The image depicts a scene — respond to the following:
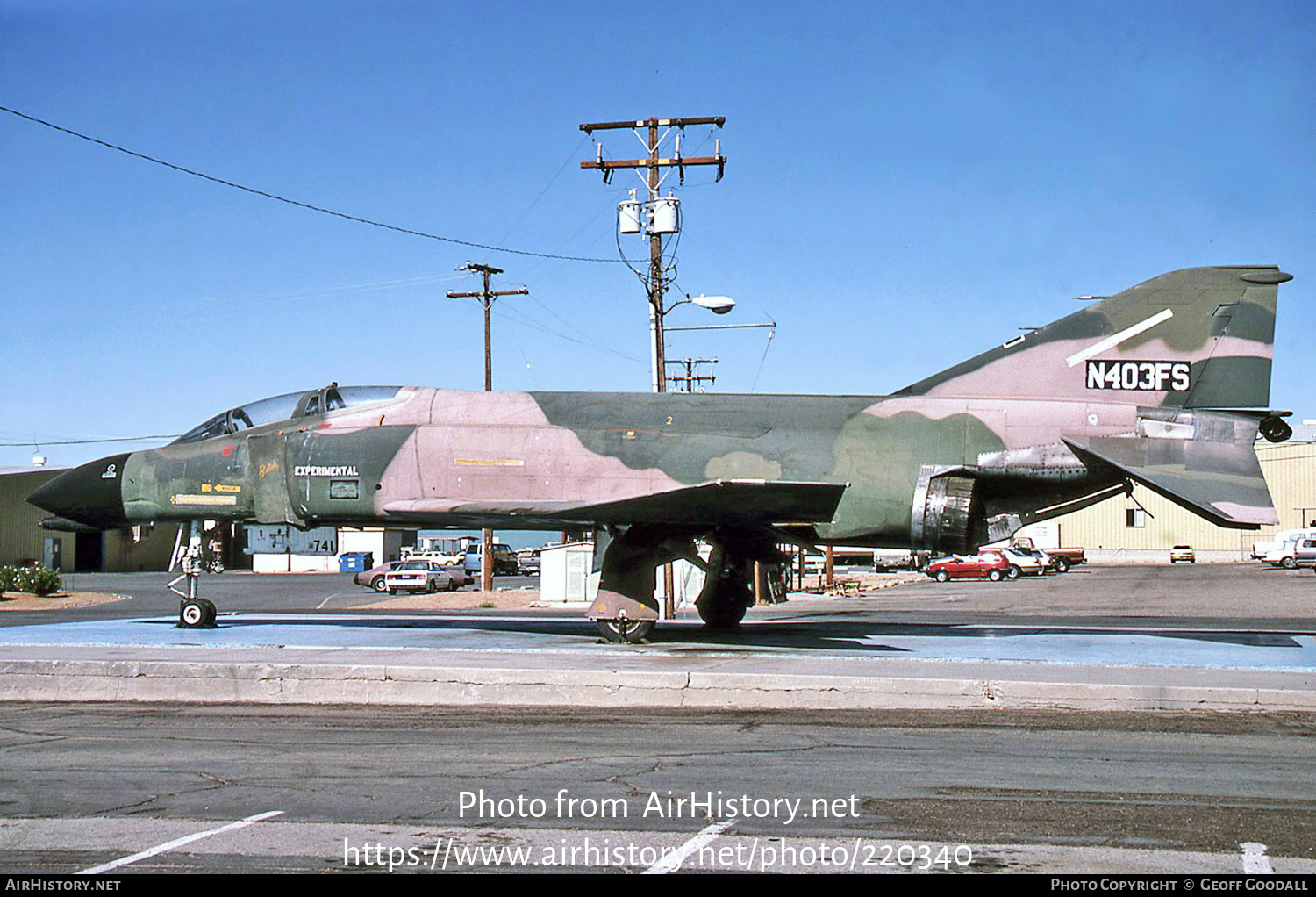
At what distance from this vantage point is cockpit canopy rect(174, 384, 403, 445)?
1584 cm

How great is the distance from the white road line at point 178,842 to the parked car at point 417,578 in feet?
130

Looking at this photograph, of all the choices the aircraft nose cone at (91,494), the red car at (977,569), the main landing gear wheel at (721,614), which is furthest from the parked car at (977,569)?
the aircraft nose cone at (91,494)

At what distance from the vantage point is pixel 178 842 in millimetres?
5754

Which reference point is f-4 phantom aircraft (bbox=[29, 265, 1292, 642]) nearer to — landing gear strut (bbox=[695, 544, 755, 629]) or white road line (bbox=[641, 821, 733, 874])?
landing gear strut (bbox=[695, 544, 755, 629])

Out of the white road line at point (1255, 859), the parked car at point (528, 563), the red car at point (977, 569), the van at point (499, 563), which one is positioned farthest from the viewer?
the parked car at point (528, 563)

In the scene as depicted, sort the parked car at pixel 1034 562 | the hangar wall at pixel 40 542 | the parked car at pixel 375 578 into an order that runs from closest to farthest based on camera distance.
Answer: the parked car at pixel 375 578, the parked car at pixel 1034 562, the hangar wall at pixel 40 542

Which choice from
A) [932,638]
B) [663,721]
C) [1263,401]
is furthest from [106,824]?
[1263,401]

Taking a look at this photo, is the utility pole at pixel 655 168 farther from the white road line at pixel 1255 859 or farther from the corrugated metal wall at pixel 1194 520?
the corrugated metal wall at pixel 1194 520

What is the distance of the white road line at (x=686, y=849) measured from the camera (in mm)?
5320

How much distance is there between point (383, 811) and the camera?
6441mm

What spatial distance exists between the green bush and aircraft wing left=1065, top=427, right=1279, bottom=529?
36.2 meters

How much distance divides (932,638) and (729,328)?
2611cm

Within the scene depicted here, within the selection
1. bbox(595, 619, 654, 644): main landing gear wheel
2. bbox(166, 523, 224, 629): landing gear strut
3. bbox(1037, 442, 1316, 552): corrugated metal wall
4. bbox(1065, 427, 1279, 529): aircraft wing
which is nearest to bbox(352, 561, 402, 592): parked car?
bbox(166, 523, 224, 629): landing gear strut

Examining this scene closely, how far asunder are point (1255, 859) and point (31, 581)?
41398 mm
